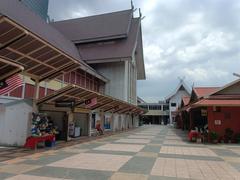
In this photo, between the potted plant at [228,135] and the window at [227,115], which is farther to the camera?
the window at [227,115]

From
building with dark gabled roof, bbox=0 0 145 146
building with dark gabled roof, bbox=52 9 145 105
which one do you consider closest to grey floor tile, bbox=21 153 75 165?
building with dark gabled roof, bbox=0 0 145 146

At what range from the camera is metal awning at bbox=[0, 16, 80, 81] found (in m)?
7.90

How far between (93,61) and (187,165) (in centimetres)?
2565

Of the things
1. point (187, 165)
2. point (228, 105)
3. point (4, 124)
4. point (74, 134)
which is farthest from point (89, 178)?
point (228, 105)

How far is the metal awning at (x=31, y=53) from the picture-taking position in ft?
25.9

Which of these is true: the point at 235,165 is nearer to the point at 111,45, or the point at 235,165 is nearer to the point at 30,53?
the point at 30,53

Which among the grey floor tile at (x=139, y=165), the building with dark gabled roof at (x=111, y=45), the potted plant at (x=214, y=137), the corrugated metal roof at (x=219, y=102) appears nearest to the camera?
the grey floor tile at (x=139, y=165)

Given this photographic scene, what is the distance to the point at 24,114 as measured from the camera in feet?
37.1

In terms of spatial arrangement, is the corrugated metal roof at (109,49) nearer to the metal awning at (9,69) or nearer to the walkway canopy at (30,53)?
the walkway canopy at (30,53)

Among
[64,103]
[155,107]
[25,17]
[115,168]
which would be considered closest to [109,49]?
[25,17]

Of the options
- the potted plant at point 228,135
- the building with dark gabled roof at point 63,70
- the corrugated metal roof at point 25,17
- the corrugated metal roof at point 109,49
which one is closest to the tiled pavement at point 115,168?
the building with dark gabled roof at point 63,70

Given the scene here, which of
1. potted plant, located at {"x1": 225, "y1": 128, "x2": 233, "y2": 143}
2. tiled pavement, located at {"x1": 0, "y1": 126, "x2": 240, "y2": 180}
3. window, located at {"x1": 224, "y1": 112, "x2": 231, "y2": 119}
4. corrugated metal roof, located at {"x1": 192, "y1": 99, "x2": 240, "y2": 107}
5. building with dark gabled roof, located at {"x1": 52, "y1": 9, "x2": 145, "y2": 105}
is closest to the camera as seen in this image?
tiled pavement, located at {"x1": 0, "y1": 126, "x2": 240, "y2": 180}

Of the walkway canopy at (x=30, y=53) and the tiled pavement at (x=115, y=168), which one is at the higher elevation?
the walkway canopy at (x=30, y=53)

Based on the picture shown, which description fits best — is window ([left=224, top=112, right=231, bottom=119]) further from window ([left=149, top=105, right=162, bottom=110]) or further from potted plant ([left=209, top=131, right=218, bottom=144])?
window ([left=149, top=105, right=162, bottom=110])
